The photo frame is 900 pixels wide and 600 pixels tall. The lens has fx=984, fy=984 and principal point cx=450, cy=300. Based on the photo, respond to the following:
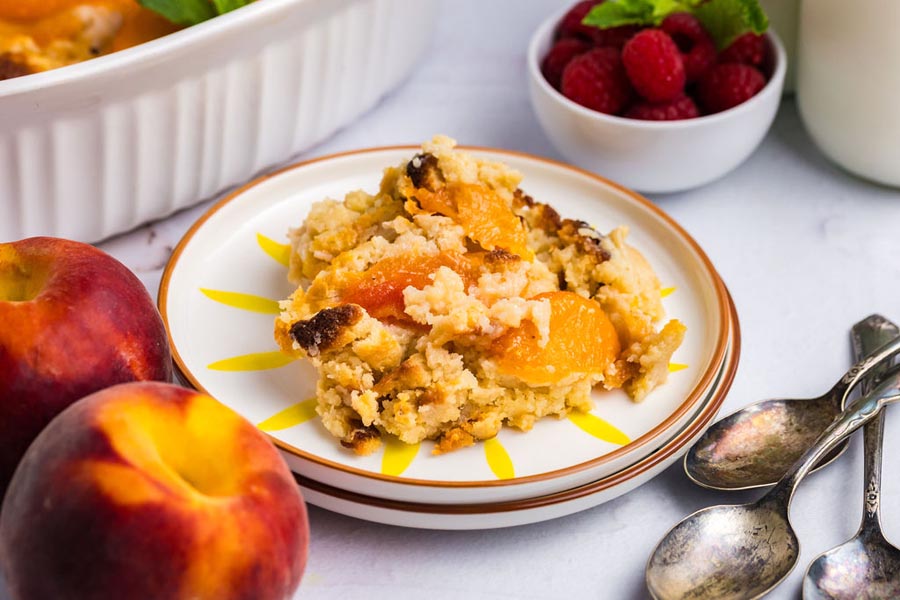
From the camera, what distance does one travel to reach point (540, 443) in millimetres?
1535

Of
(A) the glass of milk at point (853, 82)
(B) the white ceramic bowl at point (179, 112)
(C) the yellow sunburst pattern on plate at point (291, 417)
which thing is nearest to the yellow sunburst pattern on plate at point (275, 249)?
(B) the white ceramic bowl at point (179, 112)

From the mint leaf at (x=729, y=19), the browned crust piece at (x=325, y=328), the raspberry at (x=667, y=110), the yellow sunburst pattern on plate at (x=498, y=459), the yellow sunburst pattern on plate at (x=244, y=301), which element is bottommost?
the yellow sunburst pattern on plate at (x=244, y=301)

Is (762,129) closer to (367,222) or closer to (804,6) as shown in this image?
(804,6)

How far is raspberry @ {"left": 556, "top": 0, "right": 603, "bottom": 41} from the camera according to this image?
2453mm

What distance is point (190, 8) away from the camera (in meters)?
1.95

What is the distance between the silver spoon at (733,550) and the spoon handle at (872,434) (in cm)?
9

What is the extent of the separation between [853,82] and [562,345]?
3.76 ft

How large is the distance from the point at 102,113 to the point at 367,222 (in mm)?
527

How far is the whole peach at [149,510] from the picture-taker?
42.9 inches

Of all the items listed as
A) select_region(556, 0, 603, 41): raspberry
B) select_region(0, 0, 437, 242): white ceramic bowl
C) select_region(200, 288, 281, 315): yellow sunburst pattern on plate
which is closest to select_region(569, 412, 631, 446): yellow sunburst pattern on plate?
select_region(200, 288, 281, 315): yellow sunburst pattern on plate

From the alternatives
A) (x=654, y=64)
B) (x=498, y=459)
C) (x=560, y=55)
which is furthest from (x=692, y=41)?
(x=498, y=459)

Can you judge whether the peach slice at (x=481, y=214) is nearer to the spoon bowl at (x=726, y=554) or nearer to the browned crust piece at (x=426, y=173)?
the browned crust piece at (x=426, y=173)

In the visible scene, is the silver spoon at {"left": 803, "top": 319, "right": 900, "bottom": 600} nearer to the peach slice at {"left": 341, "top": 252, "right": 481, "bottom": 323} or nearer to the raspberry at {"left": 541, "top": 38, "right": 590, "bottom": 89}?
the peach slice at {"left": 341, "top": 252, "right": 481, "bottom": 323}

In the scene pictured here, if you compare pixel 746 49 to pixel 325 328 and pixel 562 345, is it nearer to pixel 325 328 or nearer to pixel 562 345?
pixel 562 345
